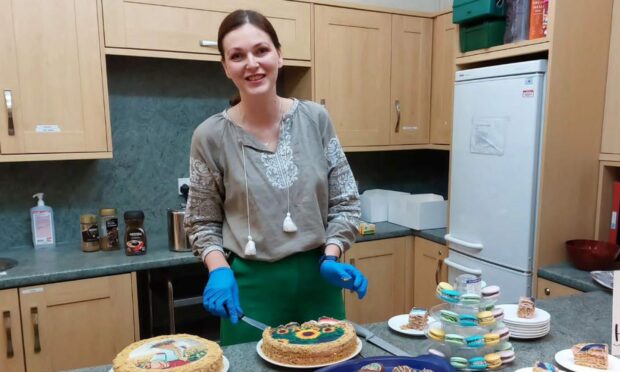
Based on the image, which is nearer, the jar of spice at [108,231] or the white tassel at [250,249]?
the white tassel at [250,249]

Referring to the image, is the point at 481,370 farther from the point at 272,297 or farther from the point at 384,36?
the point at 384,36

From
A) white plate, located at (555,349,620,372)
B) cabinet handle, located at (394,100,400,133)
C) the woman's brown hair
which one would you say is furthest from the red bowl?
the woman's brown hair

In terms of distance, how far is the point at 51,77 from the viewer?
1.92 metres

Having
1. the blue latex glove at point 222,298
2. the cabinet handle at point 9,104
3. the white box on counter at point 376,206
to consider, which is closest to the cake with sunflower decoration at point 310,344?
the blue latex glove at point 222,298

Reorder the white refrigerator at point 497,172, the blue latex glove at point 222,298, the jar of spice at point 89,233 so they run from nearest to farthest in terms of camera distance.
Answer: the blue latex glove at point 222,298
the white refrigerator at point 497,172
the jar of spice at point 89,233

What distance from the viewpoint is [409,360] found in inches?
34.4

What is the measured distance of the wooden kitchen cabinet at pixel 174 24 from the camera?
2.01 m

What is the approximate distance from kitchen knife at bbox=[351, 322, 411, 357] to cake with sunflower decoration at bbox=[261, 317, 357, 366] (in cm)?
5

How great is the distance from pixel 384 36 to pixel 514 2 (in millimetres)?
745

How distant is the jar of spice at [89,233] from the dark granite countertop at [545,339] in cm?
128

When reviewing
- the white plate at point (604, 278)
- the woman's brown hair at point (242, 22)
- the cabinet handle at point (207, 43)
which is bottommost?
the white plate at point (604, 278)

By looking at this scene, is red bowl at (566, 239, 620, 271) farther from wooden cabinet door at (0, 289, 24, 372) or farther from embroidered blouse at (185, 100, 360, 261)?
wooden cabinet door at (0, 289, 24, 372)

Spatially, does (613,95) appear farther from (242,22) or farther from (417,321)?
(242,22)

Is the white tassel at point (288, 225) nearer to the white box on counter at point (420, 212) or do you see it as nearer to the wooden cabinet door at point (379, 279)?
the wooden cabinet door at point (379, 279)
